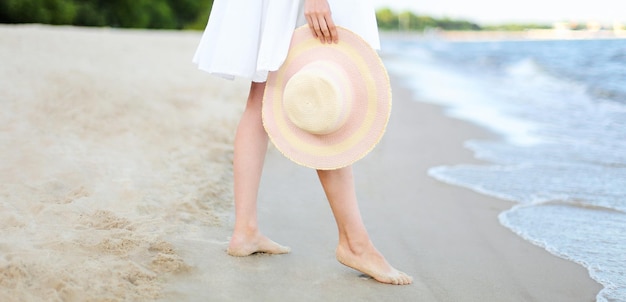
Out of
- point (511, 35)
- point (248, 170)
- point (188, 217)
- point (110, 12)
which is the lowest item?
point (511, 35)

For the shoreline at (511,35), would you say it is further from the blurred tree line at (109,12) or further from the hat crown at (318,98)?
the hat crown at (318,98)

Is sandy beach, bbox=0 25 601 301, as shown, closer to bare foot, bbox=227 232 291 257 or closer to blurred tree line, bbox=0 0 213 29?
bare foot, bbox=227 232 291 257

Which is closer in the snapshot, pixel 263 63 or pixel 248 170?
pixel 263 63

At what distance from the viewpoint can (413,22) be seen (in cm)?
9450

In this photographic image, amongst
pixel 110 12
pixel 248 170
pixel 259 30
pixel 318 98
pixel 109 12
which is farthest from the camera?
pixel 110 12

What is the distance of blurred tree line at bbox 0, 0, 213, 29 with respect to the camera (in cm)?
1934

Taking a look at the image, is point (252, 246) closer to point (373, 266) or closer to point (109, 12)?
point (373, 266)

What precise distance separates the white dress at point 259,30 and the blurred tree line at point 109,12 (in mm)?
18733

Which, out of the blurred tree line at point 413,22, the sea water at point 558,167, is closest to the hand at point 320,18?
the sea water at point 558,167

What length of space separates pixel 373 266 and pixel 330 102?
0.54m

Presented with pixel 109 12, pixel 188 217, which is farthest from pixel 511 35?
pixel 188 217

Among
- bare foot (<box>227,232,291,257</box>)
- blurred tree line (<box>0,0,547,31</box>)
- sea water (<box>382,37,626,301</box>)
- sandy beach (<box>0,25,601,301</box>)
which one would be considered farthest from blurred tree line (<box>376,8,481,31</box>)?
bare foot (<box>227,232,291,257</box>)

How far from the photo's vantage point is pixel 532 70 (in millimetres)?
14180

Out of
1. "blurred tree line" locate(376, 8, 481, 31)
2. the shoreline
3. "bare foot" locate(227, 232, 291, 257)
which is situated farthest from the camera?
"blurred tree line" locate(376, 8, 481, 31)
